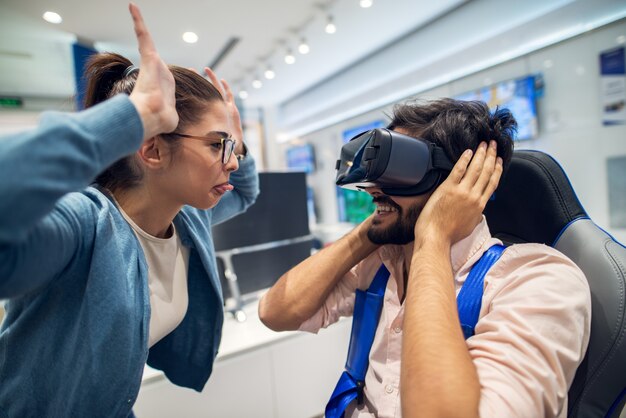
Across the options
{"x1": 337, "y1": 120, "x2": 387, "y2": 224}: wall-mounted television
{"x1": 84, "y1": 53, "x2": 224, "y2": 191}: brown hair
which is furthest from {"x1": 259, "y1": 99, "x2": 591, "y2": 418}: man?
{"x1": 337, "y1": 120, "x2": 387, "y2": 224}: wall-mounted television

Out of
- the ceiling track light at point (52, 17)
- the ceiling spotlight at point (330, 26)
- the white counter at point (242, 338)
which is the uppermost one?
the ceiling track light at point (52, 17)

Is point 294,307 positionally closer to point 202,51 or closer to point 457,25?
point 457,25

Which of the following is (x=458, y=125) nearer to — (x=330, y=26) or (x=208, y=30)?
(x=330, y=26)

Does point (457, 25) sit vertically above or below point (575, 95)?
above

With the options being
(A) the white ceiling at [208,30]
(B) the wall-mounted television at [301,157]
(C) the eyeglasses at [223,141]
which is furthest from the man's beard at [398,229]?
(B) the wall-mounted television at [301,157]

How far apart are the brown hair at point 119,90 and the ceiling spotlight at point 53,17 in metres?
2.68

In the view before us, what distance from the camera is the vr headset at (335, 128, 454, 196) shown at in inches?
31.4

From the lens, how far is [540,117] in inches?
102

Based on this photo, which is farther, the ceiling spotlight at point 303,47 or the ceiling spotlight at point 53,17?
the ceiling spotlight at point 303,47

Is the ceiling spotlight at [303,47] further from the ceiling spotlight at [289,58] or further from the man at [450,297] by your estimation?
the man at [450,297]

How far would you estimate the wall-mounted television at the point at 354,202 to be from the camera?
176 inches

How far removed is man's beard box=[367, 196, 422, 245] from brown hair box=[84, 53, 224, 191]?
0.58 meters

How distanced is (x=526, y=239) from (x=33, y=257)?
1120 millimetres

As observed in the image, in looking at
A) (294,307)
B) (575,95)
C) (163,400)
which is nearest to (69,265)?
(294,307)
